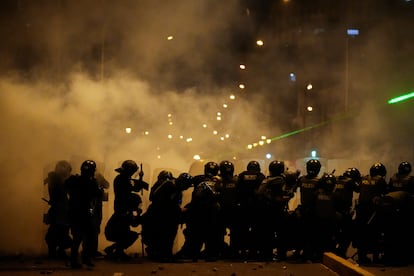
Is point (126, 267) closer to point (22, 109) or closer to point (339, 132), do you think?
point (22, 109)

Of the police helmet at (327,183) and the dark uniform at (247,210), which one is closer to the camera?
the police helmet at (327,183)

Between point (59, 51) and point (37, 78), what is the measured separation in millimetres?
992

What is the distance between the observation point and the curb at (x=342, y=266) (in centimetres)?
667

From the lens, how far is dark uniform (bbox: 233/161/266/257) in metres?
9.64

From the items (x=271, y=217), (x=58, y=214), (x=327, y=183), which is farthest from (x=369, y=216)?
(x=58, y=214)

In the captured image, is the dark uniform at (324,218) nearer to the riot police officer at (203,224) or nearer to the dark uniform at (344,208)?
the dark uniform at (344,208)

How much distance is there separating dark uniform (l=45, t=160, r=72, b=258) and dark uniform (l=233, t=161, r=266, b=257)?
2755 millimetres

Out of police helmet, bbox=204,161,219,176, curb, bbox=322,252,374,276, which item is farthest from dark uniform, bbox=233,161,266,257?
curb, bbox=322,252,374,276

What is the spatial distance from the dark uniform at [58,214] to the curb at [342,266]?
4.01 meters

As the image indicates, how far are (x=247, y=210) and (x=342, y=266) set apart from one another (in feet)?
8.33

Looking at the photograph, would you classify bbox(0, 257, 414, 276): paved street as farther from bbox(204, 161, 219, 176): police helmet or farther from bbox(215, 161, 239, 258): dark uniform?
bbox(204, 161, 219, 176): police helmet

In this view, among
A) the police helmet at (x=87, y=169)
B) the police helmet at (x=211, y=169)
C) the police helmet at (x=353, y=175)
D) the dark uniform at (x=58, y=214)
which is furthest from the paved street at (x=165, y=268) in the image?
the police helmet at (x=353, y=175)

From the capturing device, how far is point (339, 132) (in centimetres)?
2580

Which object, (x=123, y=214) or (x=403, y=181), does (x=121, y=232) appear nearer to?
(x=123, y=214)
